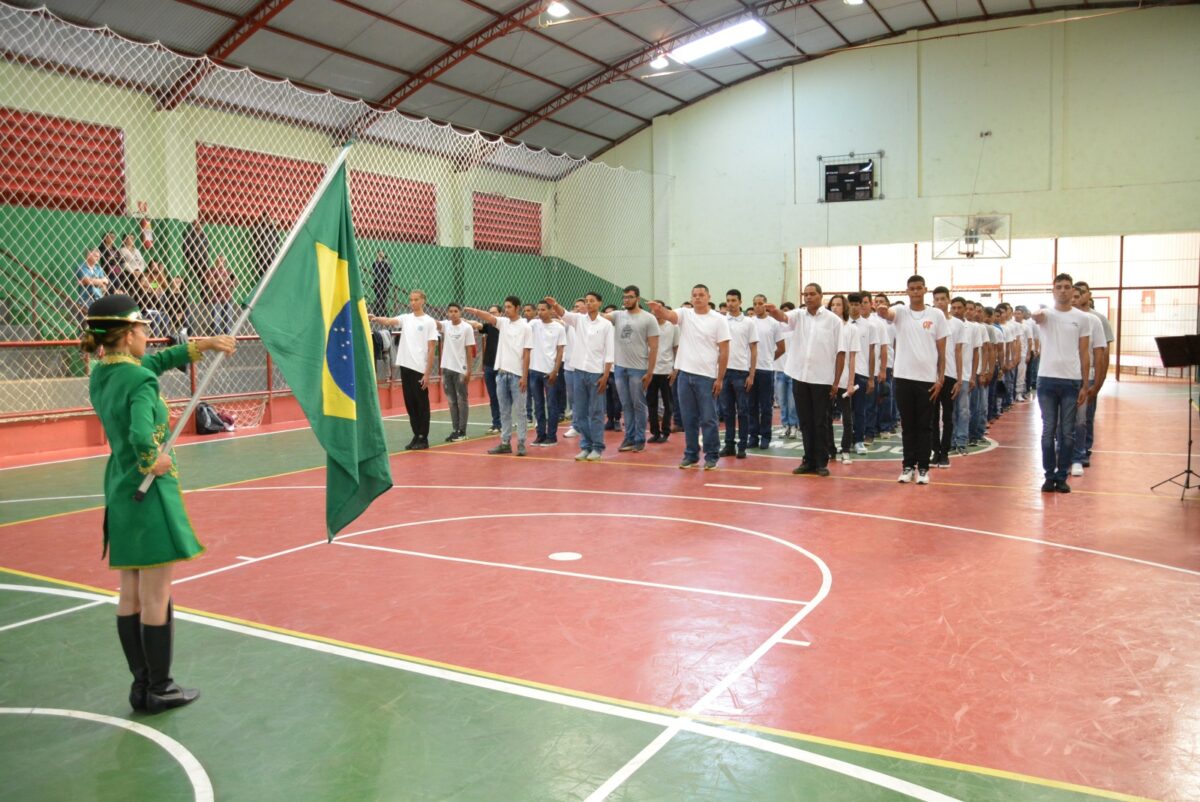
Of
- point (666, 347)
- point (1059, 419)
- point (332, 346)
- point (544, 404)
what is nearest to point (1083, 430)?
point (1059, 419)

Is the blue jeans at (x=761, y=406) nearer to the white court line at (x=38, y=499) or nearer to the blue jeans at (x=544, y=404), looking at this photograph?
the blue jeans at (x=544, y=404)

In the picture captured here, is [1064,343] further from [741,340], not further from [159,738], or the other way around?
[159,738]

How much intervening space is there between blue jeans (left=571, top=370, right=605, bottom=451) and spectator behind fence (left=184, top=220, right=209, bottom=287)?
787cm

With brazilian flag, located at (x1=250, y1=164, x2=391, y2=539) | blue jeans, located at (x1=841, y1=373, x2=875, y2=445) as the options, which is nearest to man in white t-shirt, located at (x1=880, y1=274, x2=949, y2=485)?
blue jeans, located at (x1=841, y1=373, x2=875, y2=445)

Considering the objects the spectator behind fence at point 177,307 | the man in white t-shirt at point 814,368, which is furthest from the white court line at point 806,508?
the spectator behind fence at point 177,307

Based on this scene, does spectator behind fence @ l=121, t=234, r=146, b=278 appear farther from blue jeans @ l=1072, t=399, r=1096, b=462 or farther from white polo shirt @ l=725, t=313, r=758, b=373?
blue jeans @ l=1072, t=399, r=1096, b=462

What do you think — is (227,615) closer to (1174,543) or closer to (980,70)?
(1174,543)

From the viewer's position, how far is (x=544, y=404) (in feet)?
39.4

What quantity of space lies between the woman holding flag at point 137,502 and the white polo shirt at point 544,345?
7.92 meters

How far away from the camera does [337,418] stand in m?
4.17

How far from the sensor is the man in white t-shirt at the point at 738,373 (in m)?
10.5

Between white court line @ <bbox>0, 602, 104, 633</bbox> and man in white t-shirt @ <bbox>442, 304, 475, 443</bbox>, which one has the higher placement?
man in white t-shirt @ <bbox>442, 304, 475, 443</bbox>

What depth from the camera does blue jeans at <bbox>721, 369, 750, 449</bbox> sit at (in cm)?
1049

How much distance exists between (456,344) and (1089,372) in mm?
7217
